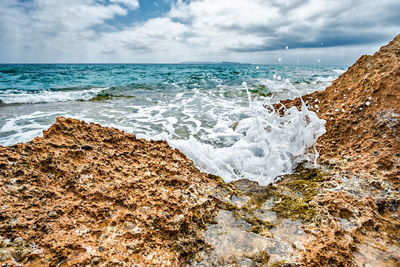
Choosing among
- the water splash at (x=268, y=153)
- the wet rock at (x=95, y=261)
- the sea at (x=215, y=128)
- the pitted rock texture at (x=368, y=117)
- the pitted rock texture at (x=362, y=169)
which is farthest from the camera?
the sea at (x=215, y=128)

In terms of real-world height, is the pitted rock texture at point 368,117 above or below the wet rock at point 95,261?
above

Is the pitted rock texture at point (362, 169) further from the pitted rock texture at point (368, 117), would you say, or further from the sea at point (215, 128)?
the sea at point (215, 128)

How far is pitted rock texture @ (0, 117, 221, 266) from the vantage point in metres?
1.18

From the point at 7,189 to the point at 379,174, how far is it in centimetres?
289

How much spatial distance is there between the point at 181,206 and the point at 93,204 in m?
0.63

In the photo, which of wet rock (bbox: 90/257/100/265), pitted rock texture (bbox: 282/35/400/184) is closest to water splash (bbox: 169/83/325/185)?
pitted rock texture (bbox: 282/35/400/184)

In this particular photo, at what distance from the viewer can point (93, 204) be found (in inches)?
56.5

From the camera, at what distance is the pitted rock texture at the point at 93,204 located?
1.18 metres

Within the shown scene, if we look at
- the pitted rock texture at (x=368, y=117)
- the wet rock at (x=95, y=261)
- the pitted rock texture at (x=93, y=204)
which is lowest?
the wet rock at (x=95, y=261)

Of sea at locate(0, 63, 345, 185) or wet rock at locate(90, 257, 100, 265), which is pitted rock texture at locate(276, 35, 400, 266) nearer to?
sea at locate(0, 63, 345, 185)

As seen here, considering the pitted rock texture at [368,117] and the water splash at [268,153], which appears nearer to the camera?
the pitted rock texture at [368,117]

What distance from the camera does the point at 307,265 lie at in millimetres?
1261

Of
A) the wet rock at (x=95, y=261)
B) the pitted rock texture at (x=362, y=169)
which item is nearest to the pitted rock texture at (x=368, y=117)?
the pitted rock texture at (x=362, y=169)

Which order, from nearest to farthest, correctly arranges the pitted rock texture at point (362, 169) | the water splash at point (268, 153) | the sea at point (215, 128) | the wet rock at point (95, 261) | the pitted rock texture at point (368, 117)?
the wet rock at point (95, 261), the pitted rock texture at point (362, 169), the pitted rock texture at point (368, 117), the water splash at point (268, 153), the sea at point (215, 128)
